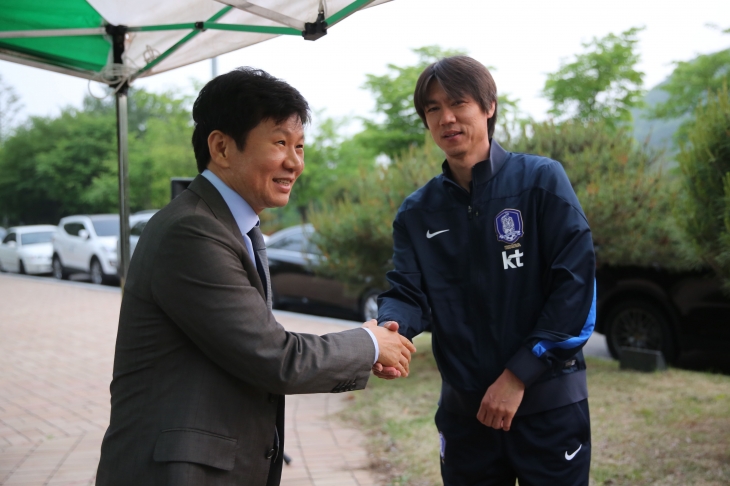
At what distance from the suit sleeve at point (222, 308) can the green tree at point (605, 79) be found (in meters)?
21.3

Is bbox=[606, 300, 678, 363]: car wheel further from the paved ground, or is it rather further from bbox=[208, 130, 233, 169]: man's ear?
bbox=[208, 130, 233, 169]: man's ear

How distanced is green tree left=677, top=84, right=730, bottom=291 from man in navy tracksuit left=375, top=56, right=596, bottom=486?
2.76m

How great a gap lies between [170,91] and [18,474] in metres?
28.5

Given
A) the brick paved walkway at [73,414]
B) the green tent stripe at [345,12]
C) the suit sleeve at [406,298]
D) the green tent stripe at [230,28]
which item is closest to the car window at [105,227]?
the brick paved walkway at [73,414]

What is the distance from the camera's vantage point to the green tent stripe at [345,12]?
10.1 ft

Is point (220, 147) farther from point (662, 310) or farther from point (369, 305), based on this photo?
point (369, 305)

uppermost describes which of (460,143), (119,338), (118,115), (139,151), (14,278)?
(139,151)

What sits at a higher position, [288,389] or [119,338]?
[119,338]

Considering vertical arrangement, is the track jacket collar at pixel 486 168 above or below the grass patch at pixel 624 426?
above

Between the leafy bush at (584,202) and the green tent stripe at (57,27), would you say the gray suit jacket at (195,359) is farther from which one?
the leafy bush at (584,202)

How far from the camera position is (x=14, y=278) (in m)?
20.4

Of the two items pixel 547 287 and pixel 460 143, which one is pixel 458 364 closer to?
pixel 547 287

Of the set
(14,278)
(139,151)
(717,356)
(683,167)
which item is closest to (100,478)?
(683,167)

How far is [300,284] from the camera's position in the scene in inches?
467
